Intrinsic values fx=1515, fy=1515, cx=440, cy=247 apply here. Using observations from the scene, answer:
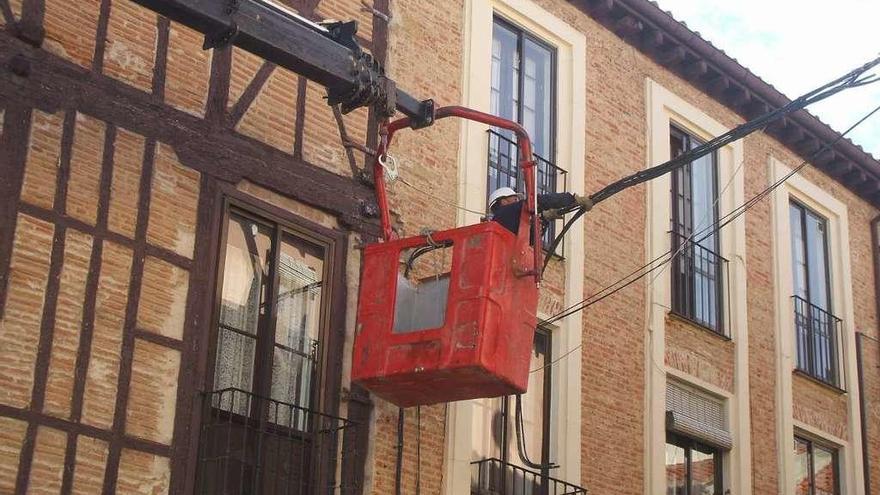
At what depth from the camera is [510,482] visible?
46.5 ft

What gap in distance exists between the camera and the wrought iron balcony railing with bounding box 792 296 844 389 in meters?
19.2

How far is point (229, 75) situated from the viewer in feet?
40.8

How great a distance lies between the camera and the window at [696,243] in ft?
56.6

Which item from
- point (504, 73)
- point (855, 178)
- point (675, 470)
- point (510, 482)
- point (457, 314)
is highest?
point (855, 178)

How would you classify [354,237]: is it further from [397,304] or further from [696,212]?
[696,212]

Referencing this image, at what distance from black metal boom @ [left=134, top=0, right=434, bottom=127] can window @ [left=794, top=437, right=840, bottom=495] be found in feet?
29.0

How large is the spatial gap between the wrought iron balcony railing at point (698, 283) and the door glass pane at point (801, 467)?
78.8 inches

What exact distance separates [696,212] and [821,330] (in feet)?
9.52

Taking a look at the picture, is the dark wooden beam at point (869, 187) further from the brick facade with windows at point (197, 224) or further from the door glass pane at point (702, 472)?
the door glass pane at point (702, 472)

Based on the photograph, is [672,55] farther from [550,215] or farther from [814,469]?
[550,215]

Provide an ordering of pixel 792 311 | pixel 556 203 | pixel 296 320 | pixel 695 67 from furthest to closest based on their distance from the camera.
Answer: pixel 792 311, pixel 695 67, pixel 296 320, pixel 556 203

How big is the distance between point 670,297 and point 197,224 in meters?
6.80

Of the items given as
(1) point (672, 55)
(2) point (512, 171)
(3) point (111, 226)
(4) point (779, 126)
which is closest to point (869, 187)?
(4) point (779, 126)

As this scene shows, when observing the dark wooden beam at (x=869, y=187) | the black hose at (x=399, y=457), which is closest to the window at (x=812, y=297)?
the dark wooden beam at (x=869, y=187)
